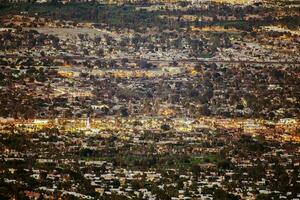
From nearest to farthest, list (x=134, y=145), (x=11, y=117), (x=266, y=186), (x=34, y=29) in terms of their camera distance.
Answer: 1. (x=266, y=186)
2. (x=134, y=145)
3. (x=11, y=117)
4. (x=34, y=29)

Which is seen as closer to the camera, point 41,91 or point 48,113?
Result: point 48,113

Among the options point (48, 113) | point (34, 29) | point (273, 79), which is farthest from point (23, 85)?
point (34, 29)

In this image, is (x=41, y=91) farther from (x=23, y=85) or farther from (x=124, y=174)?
(x=124, y=174)

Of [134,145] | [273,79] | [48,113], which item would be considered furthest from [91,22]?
[134,145]

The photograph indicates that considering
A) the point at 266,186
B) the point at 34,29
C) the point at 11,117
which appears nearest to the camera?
the point at 266,186

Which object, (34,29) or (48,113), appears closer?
(48,113)

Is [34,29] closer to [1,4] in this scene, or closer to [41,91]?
[1,4]
